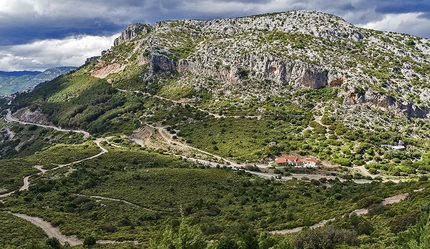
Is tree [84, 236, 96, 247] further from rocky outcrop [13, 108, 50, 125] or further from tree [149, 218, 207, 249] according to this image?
rocky outcrop [13, 108, 50, 125]

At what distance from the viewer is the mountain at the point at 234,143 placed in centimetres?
3494

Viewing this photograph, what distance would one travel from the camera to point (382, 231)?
26.0 meters

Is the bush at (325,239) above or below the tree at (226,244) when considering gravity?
below

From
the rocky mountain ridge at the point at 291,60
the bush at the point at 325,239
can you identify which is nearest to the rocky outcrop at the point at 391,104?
the rocky mountain ridge at the point at 291,60

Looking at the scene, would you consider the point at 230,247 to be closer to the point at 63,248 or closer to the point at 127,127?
the point at 63,248

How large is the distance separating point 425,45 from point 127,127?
151674mm

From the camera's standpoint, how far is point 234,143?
322ft

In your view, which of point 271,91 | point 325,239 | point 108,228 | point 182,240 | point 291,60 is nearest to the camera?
point 182,240

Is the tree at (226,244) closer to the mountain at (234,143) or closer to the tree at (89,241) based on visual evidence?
the mountain at (234,143)

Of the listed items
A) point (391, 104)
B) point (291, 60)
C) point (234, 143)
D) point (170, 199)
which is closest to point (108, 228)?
point (170, 199)

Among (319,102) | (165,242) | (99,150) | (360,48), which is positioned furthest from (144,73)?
(165,242)

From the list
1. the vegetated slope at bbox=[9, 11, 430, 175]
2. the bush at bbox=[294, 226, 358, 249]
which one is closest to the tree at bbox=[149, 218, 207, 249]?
the bush at bbox=[294, 226, 358, 249]

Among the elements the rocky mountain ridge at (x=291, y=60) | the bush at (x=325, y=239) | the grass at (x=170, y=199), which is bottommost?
the grass at (x=170, y=199)

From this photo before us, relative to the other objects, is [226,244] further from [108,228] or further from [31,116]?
[31,116]
